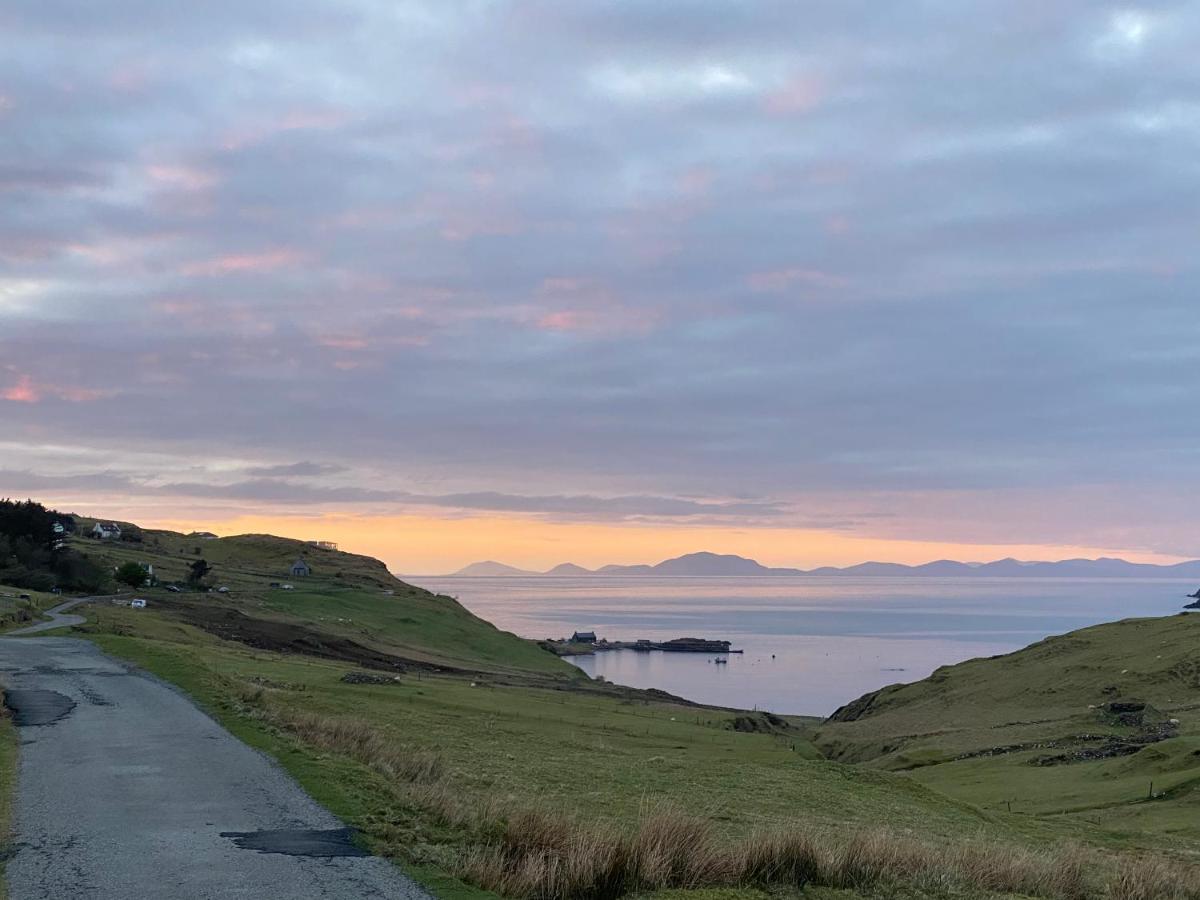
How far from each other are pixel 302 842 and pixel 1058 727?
34245 mm

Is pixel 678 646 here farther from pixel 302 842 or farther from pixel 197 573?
pixel 302 842

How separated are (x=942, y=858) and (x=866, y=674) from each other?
4412 inches

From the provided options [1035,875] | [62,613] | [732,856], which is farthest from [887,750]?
[62,613]

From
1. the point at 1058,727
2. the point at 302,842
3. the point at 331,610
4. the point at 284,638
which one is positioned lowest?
the point at 331,610

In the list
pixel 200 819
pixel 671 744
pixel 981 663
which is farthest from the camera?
pixel 981 663

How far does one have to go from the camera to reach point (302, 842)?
10.1m

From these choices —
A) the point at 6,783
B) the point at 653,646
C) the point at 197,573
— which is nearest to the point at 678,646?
the point at 653,646

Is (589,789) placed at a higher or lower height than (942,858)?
lower

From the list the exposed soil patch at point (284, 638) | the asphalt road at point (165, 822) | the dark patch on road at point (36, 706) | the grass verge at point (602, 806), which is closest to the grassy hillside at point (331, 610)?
the exposed soil patch at point (284, 638)

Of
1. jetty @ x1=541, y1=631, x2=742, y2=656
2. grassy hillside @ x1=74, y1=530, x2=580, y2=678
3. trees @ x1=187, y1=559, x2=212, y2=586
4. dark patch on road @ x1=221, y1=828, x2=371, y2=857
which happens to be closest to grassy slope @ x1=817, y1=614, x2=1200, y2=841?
dark patch on road @ x1=221, y1=828, x2=371, y2=857

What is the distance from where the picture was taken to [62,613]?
50.9m

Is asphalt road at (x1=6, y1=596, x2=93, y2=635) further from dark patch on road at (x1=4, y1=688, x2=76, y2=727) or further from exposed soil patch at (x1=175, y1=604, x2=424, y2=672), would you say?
dark patch on road at (x1=4, y1=688, x2=76, y2=727)

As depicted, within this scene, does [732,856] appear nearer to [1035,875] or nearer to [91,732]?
[1035,875]

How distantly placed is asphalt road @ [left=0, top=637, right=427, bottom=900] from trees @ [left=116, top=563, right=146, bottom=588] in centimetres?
6831
